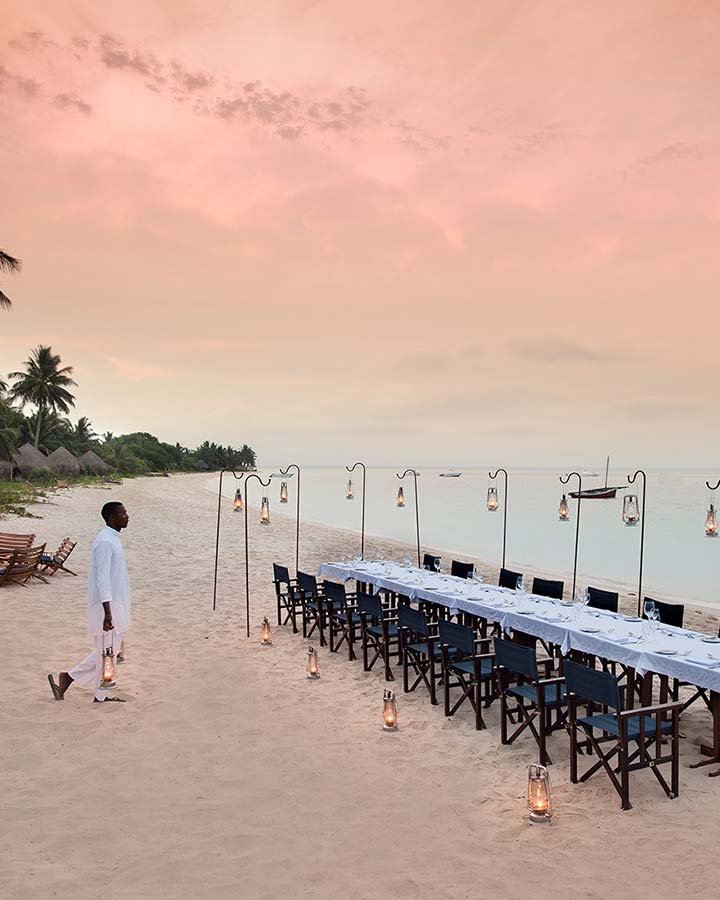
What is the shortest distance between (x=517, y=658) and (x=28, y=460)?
43.8 m

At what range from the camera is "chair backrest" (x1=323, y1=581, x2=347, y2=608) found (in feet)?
28.5

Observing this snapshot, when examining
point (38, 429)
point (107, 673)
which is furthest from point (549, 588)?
point (38, 429)

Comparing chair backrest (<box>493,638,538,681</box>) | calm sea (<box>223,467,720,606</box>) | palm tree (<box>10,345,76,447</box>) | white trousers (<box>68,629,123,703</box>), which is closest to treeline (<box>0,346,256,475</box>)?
palm tree (<box>10,345,76,447</box>)

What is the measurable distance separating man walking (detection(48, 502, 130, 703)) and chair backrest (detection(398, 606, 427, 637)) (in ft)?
9.60

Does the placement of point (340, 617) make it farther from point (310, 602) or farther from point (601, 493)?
point (601, 493)

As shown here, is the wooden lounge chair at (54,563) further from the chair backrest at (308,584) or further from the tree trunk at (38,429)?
the tree trunk at (38,429)

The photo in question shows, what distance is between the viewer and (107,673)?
641 centimetres

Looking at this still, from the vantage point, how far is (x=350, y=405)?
70188 millimetres

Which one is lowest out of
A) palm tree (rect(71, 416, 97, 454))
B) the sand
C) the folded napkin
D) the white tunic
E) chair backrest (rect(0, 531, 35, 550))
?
the sand

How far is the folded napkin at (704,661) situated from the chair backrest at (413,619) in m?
2.58

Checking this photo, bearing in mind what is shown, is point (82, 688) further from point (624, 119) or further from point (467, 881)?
point (624, 119)

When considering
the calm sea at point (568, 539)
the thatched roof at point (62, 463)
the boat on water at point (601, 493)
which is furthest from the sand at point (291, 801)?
the thatched roof at point (62, 463)

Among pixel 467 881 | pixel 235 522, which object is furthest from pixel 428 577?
pixel 235 522

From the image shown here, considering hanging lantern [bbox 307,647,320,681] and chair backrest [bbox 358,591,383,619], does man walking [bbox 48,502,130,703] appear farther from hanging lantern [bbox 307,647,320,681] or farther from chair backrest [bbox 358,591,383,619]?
chair backrest [bbox 358,591,383,619]
